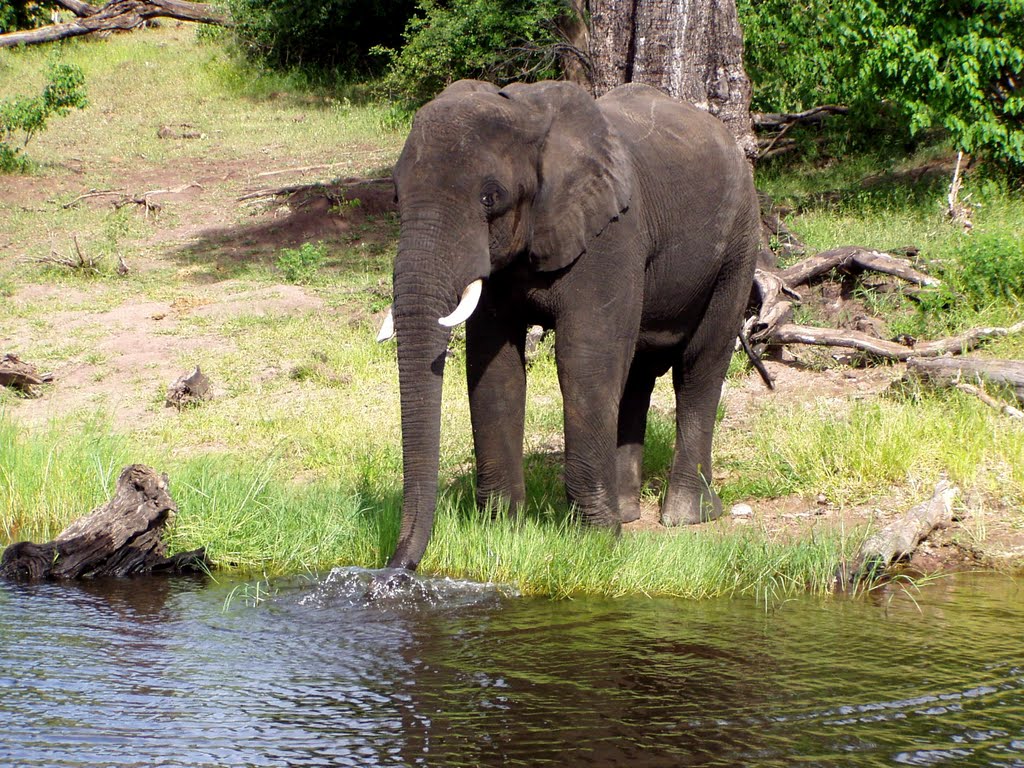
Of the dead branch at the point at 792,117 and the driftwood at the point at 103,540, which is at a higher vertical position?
the dead branch at the point at 792,117

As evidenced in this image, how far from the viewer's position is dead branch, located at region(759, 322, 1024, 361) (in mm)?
9633

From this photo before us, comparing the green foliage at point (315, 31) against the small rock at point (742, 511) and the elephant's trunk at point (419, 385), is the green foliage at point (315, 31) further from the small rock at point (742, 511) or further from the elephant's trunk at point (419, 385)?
the elephant's trunk at point (419, 385)

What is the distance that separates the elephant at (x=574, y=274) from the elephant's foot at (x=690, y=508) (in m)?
0.01

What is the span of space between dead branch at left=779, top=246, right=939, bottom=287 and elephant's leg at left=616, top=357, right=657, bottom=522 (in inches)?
178

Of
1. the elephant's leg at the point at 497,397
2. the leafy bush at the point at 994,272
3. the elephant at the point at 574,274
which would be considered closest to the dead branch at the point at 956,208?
the leafy bush at the point at 994,272

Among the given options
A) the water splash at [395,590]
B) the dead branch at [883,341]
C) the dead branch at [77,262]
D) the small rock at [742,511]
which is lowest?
the small rock at [742,511]

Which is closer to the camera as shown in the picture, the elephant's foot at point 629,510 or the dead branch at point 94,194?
→ the elephant's foot at point 629,510

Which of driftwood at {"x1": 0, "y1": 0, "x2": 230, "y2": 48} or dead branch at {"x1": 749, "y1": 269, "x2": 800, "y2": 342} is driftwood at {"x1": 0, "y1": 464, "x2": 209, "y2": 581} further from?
driftwood at {"x1": 0, "y1": 0, "x2": 230, "y2": 48}

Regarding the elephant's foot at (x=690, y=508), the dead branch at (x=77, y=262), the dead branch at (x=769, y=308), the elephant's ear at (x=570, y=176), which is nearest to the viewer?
the elephant's ear at (x=570, y=176)

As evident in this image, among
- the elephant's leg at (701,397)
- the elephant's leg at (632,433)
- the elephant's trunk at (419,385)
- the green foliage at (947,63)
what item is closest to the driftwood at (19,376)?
the elephant's leg at (632,433)

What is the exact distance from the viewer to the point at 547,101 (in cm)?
602

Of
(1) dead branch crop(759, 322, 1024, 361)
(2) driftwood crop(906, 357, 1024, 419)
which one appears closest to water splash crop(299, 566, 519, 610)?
(2) driftwood crop(906, 357, 1024, 419)

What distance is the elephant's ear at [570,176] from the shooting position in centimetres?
592

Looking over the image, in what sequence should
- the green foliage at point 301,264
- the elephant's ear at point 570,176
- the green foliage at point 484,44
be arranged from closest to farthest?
the elephant's ear at point 570,176, the green foliage at point 301,264, the green foliage at point 484,44
